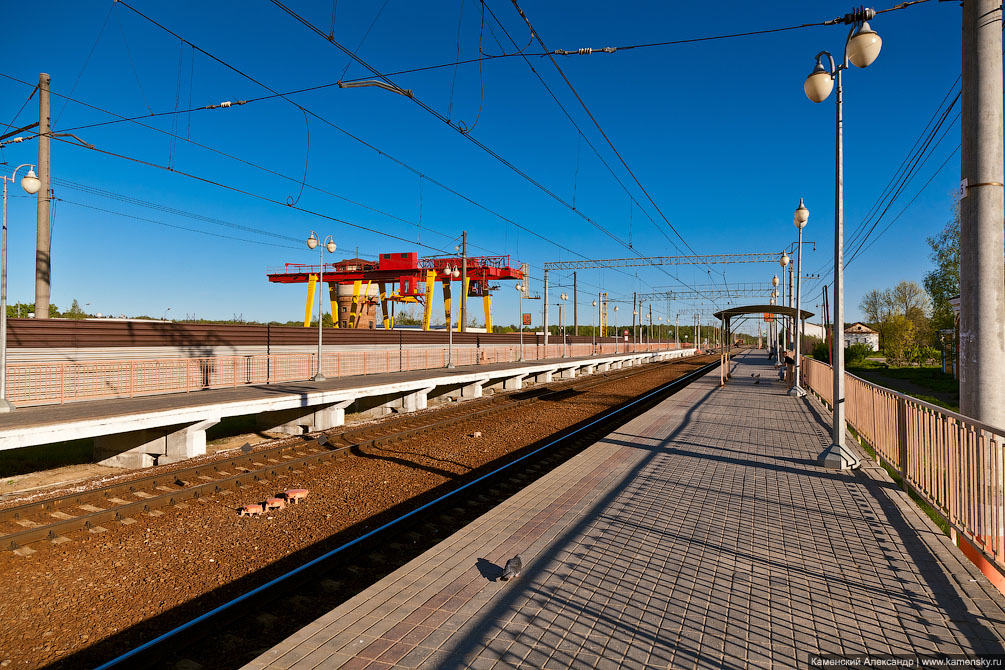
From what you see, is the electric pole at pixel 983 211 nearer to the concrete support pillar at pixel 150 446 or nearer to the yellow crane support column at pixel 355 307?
the concrete support pillar at pixel 150 446

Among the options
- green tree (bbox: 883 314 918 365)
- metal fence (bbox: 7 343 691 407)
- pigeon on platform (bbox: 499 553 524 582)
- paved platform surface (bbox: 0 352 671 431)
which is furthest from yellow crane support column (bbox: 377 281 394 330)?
pigeon on platform (bbox: 499 553 524 582)

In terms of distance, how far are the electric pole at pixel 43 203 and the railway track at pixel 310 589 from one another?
14.2 metres

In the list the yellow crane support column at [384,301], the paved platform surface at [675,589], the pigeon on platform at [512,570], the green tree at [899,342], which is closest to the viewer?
the paved platform surface at [675,589]

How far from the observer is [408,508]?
7.79 meters

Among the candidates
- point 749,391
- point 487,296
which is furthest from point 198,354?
point 487,296

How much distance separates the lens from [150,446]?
10594 millimetres

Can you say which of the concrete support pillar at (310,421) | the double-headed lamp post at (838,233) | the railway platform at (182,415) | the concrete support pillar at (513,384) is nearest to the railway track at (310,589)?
the double-headed lamp post at (838,233)

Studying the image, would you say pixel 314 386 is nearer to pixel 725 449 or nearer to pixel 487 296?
pixel 725 449

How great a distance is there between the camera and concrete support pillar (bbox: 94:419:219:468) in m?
10.5

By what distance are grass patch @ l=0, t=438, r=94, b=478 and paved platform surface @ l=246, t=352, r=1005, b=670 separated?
1047cm

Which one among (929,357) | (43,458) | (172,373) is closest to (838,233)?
(172,373)

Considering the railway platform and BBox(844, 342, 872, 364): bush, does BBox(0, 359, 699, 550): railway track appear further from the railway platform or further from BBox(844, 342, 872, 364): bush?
BBox(844, 342, 872, 364): bush

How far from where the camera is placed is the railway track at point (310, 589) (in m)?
4.12

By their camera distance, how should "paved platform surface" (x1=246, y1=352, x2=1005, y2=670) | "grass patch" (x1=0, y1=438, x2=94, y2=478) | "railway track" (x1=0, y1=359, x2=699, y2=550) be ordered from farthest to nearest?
"grass patch" (x1=0, y1=438, x2=94, y2=478), "railway track" (x1=0, y1=359, x2=699, y2=550), "paved platform surface" (x1=246, y1=352, x2=1005, y2=670)
